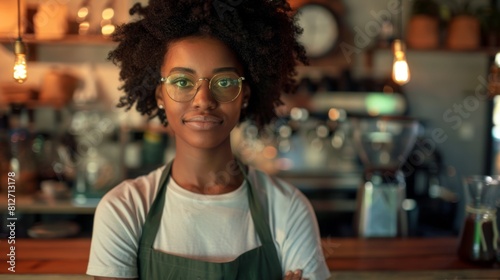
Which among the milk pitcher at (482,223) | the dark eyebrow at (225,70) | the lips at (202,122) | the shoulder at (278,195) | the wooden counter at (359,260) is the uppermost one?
the dark eyebrow at (225,70)

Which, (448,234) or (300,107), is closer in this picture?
(448,234)

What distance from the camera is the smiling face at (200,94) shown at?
1215mm

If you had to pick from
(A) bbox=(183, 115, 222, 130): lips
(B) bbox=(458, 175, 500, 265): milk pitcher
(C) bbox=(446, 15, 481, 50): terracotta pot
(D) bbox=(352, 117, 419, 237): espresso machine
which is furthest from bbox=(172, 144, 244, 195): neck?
(C) bbox=(446, 15, 481, 50): terracotta pot

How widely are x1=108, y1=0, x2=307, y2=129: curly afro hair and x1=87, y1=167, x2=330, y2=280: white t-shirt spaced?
0.27 meters

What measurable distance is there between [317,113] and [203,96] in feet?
8.38

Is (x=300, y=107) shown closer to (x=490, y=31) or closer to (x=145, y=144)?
(x=145, y=144)

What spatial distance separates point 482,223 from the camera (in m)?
1.65

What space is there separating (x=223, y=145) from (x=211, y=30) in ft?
0.93

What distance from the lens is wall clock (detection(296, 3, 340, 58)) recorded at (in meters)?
3.70

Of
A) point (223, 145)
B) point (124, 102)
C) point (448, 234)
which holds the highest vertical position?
point (124, 102)

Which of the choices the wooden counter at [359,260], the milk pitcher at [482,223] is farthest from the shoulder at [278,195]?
the milk pitcher at [482,223]

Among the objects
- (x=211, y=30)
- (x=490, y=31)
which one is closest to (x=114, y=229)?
(x=211, y=30)

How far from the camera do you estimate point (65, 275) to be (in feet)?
4.96

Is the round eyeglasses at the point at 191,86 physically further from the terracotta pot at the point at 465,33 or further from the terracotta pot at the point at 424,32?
the terracotta pot at the point at 465,33
